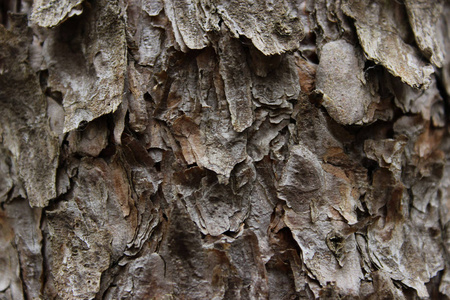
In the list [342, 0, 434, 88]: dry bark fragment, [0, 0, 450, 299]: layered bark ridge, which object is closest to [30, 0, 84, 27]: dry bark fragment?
[0, 0, 450, 299]: layered bark ridge

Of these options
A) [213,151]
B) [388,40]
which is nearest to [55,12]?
[213,151]

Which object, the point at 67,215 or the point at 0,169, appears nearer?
the point at 67,215

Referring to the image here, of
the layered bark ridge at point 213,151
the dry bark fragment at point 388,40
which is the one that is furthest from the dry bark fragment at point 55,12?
the dry bark fragment at point 388,40

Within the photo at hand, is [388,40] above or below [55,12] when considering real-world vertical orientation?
below

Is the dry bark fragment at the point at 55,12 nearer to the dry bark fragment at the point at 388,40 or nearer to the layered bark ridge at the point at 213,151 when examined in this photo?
the layered bark ridge at the point at 213,151

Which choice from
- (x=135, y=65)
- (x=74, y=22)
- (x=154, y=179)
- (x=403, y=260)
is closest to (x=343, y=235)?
(x=403, y=260)

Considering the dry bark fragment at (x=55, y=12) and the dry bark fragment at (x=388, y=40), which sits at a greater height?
the dry bark fragment at (x=55, y=12)

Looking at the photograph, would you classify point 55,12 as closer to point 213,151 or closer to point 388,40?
point 213,151

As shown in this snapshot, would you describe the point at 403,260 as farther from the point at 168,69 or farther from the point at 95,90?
the point at 95,90
